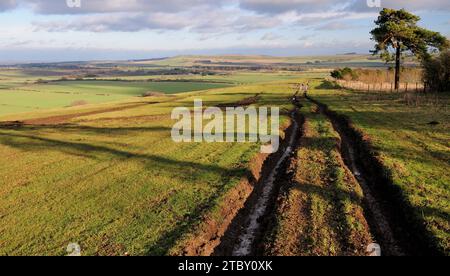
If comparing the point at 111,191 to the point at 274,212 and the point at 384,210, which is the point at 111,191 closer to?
the point at 274,212

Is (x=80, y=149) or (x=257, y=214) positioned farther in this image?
(x=80, y=149)

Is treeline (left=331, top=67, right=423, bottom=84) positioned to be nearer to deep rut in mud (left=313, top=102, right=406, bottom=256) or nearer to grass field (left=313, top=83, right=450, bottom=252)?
grass field (left=313, top=83, right=450, bottom=252)

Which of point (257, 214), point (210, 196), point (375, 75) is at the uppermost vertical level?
point (375, 75)

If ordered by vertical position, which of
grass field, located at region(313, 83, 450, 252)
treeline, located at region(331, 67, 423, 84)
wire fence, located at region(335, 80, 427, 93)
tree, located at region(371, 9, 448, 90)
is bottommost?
grass field, located at region(313, 83, 450, 252)

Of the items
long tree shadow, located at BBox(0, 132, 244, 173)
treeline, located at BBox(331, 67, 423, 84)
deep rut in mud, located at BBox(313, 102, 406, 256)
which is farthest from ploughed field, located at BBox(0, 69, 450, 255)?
treeline, located at BBox(331, 67, 423, 84)

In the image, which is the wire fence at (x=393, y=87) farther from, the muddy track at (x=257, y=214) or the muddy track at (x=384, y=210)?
the muddy track at (x=257, y=214)

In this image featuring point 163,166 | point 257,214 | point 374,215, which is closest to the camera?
point 374,215

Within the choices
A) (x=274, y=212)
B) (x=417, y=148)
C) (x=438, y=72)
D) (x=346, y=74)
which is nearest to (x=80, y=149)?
(x=274, y=212)
